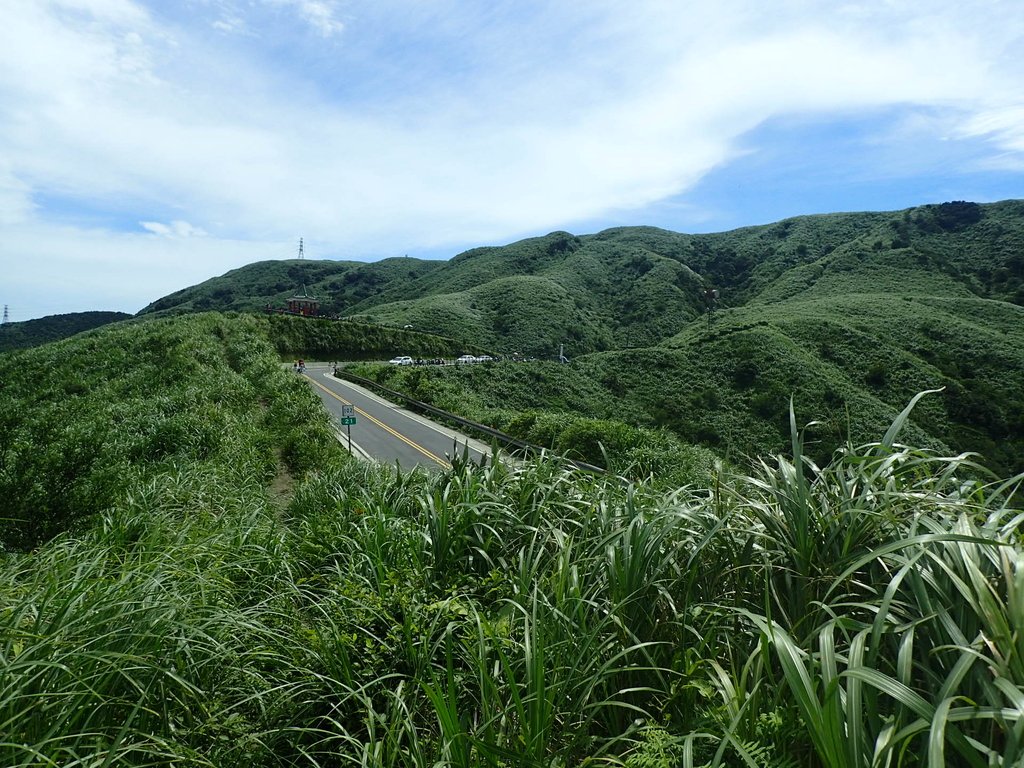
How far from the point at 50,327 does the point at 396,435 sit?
129425 millimetres

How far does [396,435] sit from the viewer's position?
947 inches

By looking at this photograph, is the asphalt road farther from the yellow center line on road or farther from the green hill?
the green hill

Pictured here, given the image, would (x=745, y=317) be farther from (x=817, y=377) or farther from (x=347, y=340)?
(x=347, y=340)

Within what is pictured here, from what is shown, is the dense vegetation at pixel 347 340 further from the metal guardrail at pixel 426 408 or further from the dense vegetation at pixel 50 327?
the dense vegetation at pixel 50 327

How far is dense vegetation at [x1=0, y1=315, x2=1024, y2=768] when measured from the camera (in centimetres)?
199

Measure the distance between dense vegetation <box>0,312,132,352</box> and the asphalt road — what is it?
275 feet

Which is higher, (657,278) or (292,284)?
(292,284)

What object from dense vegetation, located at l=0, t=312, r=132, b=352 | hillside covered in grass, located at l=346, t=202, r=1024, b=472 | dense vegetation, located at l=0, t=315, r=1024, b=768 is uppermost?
dense vegetation, located at l=0, t=312, r=132, b=352

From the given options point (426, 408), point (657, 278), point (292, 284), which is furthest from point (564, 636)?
point (292, 284)

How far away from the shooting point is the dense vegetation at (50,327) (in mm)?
95912

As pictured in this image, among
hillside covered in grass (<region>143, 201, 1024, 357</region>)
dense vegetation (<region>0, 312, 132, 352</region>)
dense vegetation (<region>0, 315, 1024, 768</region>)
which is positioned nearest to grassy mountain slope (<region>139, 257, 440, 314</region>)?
hillside covered in grass (<region>143, 201, 1024, 357</region>)

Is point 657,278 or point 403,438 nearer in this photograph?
point 403,438

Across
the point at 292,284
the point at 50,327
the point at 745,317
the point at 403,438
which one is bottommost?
the point at 403,438

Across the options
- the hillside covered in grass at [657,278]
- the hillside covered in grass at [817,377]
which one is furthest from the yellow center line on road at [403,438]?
A: the hillside covered in grass at [657,278]
